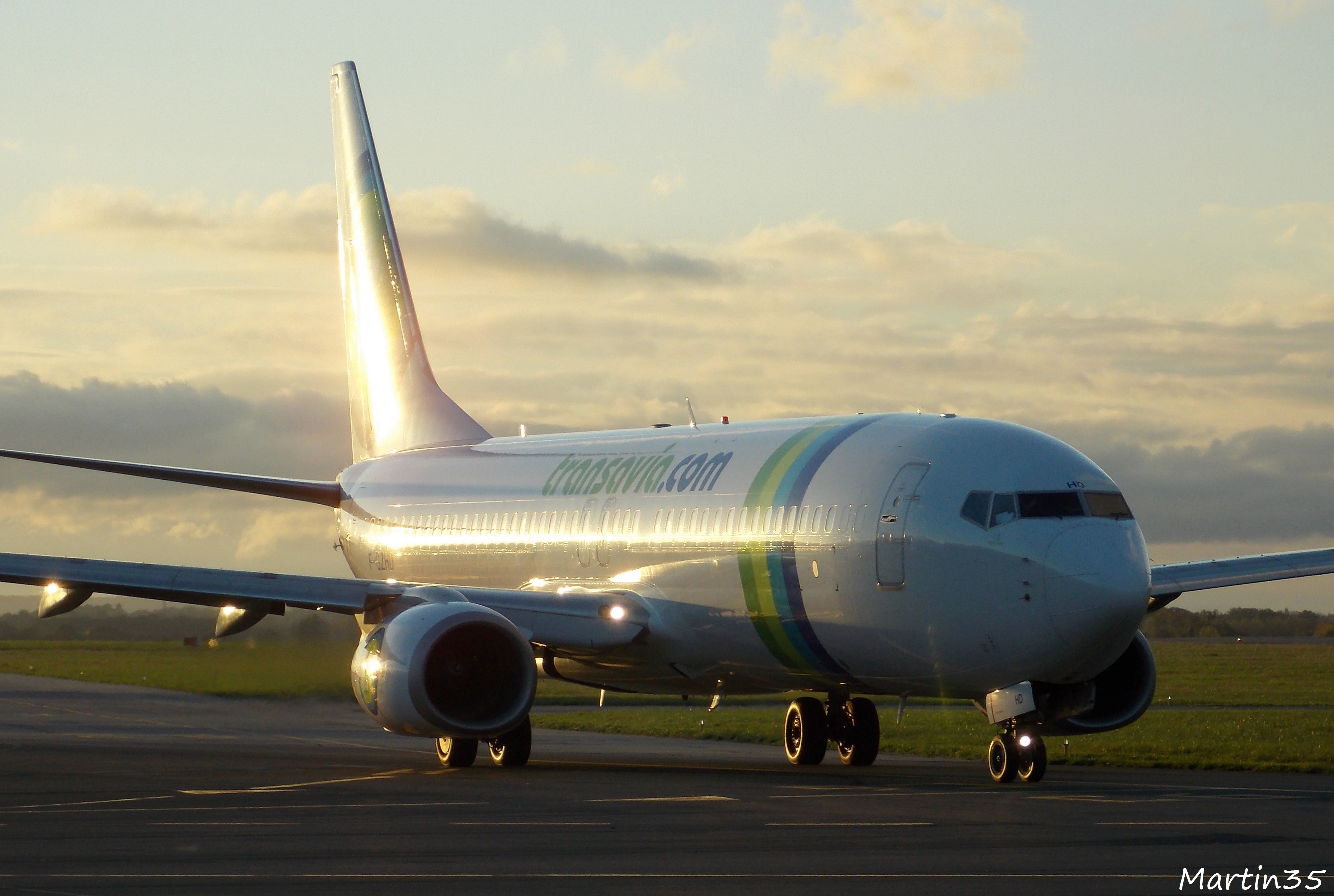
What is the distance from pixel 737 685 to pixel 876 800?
5731mm

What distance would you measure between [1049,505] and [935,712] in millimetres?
15356

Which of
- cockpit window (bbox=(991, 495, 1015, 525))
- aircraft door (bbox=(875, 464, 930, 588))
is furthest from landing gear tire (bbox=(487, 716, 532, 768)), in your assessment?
cockpit window (bbox=(991, 495, 1015, 525))

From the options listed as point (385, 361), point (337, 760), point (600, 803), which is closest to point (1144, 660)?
point (600, 803)

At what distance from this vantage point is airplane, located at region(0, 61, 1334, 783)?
703 inches

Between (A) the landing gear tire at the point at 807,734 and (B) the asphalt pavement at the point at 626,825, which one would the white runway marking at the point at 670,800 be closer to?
(B) the asphalt pavement at the point at 626,825

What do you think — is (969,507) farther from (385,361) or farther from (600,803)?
(385,361)

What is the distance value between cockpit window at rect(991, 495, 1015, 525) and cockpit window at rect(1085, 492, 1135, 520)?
0.75 metres

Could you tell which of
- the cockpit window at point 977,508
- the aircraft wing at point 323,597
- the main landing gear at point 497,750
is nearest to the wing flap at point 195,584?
the aircraft wing at point 323,597

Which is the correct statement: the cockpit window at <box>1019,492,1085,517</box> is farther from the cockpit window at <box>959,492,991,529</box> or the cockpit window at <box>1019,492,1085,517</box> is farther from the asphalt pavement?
the asphalt pavement

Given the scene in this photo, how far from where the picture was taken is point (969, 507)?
59.6 ft

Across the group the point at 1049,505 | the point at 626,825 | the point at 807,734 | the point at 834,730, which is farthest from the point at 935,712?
the point at 626,825

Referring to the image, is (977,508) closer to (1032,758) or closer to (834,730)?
(1032,758)

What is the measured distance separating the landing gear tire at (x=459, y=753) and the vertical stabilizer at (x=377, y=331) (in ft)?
31.4

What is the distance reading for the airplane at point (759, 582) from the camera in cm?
1784
